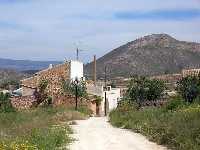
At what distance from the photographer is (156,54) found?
141250 millimetres

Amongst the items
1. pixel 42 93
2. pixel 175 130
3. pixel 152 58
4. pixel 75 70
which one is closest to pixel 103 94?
pixel 75 70

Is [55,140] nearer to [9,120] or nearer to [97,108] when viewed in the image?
[9,120]

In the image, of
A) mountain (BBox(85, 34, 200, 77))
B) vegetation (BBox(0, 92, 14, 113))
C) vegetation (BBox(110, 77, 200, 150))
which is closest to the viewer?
vegetation (BBox(110, 77, 200, 150))

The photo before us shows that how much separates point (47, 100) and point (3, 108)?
1056 cm

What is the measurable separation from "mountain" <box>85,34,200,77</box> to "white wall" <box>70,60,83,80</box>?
61.7 m

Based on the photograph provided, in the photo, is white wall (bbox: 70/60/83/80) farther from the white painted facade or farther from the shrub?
the shrub

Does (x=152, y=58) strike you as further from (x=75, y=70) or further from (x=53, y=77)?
(x=53, y=77)

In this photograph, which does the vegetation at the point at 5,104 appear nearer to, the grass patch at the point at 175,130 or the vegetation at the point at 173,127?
the vegetation at the point at 173,127

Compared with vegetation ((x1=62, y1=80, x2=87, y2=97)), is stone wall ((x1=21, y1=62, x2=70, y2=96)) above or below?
above

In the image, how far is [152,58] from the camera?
5561 inches

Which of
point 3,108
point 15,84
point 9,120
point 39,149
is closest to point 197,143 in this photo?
point 39,149

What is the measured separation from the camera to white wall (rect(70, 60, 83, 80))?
218 feet

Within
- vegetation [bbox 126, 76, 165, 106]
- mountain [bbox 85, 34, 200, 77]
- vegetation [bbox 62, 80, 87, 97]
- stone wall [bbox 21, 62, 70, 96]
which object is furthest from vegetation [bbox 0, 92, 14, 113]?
mountain [bbox 85, 34, 200, 77]

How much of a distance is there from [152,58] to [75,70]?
7512 cm
